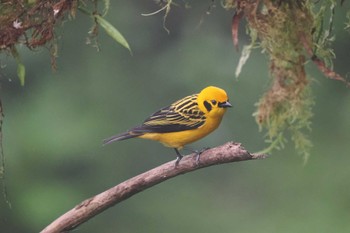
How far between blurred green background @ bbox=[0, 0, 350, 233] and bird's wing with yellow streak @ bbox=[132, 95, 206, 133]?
4.20 meters

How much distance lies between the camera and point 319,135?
9.96 m

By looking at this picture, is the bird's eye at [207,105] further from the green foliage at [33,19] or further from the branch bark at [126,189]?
the green foliage at [33,19]

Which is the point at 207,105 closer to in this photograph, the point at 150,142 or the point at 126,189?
the point at 126,189

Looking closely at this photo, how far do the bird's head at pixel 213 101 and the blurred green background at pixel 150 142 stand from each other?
4.50 meters

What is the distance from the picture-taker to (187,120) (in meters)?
4.45

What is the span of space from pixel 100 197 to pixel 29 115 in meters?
6.08

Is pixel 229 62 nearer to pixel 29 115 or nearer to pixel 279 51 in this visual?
pixel 29 115

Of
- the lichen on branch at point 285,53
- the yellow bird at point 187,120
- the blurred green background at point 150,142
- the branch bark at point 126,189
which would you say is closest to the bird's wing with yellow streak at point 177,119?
the yellow bird at point 187,120

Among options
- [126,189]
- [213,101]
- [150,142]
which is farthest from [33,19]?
[150,142]

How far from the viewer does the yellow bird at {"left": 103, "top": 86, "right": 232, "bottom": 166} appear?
428 centimetres

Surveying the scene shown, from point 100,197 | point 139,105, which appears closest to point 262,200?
point 139,105

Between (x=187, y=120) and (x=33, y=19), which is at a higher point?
(x=33, y=19)

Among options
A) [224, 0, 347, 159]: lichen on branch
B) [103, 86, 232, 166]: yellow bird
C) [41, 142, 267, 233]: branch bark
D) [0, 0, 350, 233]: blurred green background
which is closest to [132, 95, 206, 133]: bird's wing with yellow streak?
[103, 86, 232, 166]: yellow bird

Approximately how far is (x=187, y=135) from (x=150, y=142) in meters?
4.94
